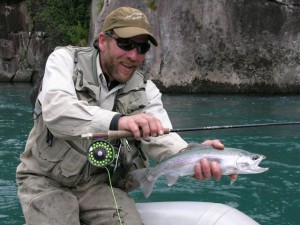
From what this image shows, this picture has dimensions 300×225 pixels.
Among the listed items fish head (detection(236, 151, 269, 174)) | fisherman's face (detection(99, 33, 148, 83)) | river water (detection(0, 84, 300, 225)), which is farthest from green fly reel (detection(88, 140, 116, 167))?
river water (detection(0, 84, 300, 225))

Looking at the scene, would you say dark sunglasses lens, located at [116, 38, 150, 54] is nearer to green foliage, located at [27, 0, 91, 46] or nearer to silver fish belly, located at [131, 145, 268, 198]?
silver fish belly, located at [131, 145, 268, 198]

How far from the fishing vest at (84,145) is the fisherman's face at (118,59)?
77 mm

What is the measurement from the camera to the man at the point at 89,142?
3002mm

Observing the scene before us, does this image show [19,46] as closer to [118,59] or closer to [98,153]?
[118,59]

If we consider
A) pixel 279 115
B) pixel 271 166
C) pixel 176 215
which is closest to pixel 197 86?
pixel 279 115

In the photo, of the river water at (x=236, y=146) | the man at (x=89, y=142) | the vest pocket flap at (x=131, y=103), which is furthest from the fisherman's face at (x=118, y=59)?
the river water at (x=236, y=146)

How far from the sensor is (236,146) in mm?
8227

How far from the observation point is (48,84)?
117 inches

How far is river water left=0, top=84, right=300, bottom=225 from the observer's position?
5.62 m

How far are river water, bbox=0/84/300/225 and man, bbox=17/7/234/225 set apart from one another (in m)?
2.08

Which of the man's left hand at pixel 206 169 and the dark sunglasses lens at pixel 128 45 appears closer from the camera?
the man's left hand at pixel 206 169

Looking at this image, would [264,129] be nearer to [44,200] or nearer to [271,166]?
[271,166]

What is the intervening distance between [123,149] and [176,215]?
52 cm

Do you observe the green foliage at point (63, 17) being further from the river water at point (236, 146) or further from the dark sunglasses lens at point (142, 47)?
the dark sunglasses lens at point (142, 47)
